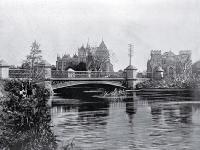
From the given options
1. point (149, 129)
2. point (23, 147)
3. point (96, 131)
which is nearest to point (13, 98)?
point (23, 147)

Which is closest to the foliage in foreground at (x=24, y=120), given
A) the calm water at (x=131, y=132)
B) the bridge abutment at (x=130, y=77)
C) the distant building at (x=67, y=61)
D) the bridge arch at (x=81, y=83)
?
the calm water at (x=131, y=132)

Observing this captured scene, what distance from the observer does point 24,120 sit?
531 inches

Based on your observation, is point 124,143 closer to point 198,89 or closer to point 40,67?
point 40,67

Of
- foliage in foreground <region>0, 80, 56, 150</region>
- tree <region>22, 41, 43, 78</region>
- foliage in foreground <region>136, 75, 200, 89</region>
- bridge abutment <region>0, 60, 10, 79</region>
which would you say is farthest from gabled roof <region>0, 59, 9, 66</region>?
foliage in foreground <region>136, 75, 200, 89</region>

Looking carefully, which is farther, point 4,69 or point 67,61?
point 67,61

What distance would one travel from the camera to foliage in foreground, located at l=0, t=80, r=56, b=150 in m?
12.0

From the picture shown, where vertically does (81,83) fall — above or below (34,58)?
below

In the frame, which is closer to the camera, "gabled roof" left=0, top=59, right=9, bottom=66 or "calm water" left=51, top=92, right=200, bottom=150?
"calm water" left=51, top=92, right=200, bottom=150

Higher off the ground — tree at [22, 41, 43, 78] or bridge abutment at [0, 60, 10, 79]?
tree at [22, 41, 43, 78]

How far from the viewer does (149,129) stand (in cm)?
1894

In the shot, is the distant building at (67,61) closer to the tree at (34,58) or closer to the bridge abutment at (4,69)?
the tree at (34,58)

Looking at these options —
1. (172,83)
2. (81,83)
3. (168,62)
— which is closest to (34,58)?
(81,83)

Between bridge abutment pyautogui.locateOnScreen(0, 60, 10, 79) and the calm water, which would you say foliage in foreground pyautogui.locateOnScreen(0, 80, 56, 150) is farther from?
bridge abutment pyautogui.locateOnScreen(0, 60, 10, 79)

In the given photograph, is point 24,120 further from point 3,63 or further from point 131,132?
point 3,63
